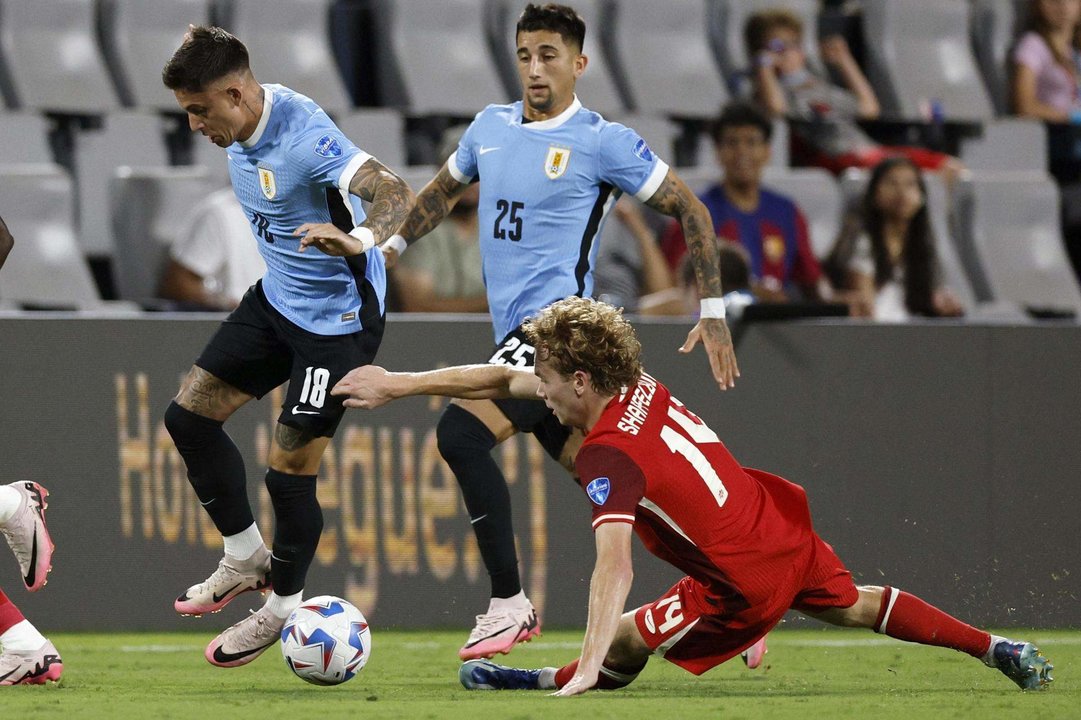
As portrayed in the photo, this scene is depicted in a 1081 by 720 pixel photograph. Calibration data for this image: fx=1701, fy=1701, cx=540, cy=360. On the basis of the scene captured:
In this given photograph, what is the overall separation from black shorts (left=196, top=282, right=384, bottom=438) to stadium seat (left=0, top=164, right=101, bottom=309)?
3.07m

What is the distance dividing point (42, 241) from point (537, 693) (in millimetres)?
4672

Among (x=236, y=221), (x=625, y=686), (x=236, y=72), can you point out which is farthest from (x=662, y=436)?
(x=236, y=221)

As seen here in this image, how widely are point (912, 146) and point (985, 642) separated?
6.92 meters

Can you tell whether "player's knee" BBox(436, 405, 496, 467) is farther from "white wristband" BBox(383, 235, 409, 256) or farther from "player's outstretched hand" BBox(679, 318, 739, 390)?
"player's outstretched hand" BBox(679, 318, 739, 390)

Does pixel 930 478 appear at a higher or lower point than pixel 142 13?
lower

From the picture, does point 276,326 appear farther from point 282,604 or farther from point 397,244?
point 282,604

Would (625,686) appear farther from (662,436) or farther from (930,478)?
(930,478)

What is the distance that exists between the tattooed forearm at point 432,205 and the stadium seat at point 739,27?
536cm

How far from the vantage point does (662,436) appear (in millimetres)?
4867

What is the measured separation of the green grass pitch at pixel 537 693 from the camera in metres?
4.70

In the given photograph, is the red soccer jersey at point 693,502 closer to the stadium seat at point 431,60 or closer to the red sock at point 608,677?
the red sock at point 608,677

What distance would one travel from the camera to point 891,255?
31.2ft

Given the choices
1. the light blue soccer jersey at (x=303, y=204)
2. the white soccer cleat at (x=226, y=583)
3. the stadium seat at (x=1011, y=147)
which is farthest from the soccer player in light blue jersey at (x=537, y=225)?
the stadium seat at (x=1011, y=147)

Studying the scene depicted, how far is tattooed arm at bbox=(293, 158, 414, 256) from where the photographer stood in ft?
15.9
